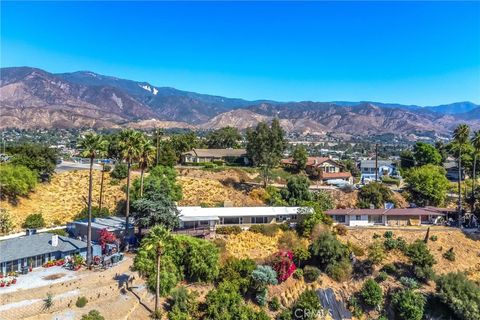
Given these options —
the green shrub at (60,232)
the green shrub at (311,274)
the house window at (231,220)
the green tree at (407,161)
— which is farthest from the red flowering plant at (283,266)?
the green tree at (407,161)

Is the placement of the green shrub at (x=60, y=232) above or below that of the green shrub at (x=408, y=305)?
above

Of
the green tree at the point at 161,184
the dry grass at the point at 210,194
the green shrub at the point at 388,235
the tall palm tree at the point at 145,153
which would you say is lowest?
the green shrub at the point at 388,235

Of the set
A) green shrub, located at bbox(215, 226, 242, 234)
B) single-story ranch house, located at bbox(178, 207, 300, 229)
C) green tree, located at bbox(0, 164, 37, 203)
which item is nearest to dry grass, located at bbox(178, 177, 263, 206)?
single-story ranch house, located at bbox(178, 207, 300, 229)

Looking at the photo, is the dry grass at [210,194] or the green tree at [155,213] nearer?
the green tree at [155,213]

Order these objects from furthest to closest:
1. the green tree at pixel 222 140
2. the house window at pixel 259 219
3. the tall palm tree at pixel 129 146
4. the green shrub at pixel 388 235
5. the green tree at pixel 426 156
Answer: the green tree at pixel 222 140, the green tree at pixel 426 156, the house window at pixel 259 219, the green shrub at pixel 388 235, the tall palm tree at pixel 129 146

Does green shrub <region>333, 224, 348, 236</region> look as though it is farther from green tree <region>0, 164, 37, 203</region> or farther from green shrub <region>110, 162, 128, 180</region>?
green tree <region>0, 164, 37, 203</region>

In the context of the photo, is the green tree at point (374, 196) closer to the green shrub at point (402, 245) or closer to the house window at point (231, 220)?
the green shrub at point (402, 245)

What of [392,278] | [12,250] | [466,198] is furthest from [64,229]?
[466,198]
